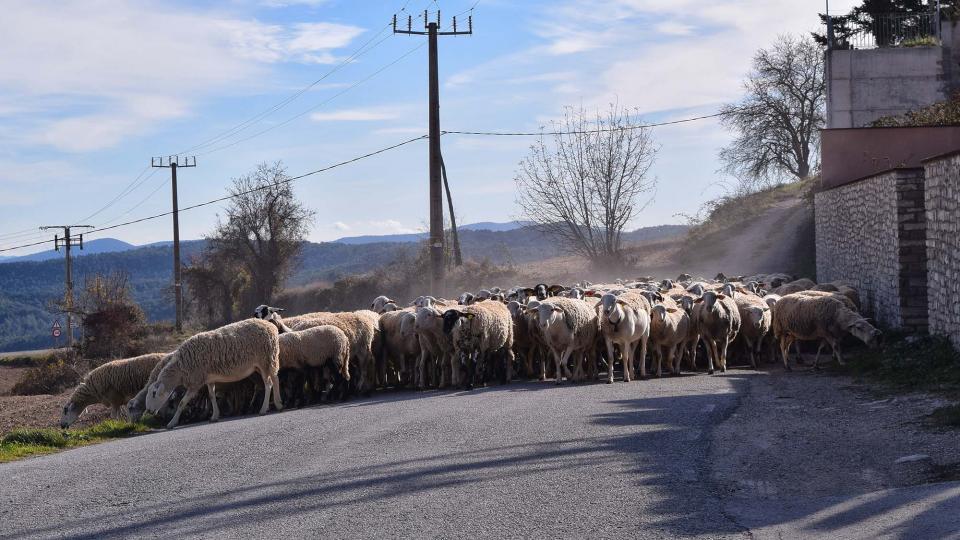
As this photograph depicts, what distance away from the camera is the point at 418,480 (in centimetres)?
998

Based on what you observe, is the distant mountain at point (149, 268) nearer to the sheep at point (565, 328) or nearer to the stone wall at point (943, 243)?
the sheep at point (565, 328)

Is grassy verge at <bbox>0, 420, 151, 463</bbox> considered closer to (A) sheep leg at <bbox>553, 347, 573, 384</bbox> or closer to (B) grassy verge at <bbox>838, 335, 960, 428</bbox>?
(A) sheep leg at <bbox>553, 347, 573, 384</bbox>

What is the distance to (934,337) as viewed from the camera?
58.5ft

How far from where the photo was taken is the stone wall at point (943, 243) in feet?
54.7

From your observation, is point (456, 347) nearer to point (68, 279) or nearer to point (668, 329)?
point (668, 329)

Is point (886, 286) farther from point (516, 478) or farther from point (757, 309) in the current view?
point (516, 478)

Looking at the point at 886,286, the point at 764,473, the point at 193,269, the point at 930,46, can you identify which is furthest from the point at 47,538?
the point at 193,269

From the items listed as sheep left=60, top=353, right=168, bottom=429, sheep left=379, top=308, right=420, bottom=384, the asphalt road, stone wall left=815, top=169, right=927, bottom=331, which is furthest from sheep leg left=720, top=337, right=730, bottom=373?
sheep left=60, top=353, right=168, bottom=429

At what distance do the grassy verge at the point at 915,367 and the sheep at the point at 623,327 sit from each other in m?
3.38

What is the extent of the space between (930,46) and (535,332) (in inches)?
1055

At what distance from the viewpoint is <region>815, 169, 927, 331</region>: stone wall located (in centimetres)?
2017

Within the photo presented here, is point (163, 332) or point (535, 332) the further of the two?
point (163, 332)

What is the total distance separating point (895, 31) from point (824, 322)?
30832 mm

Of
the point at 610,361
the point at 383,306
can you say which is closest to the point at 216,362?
the point at 610,361
